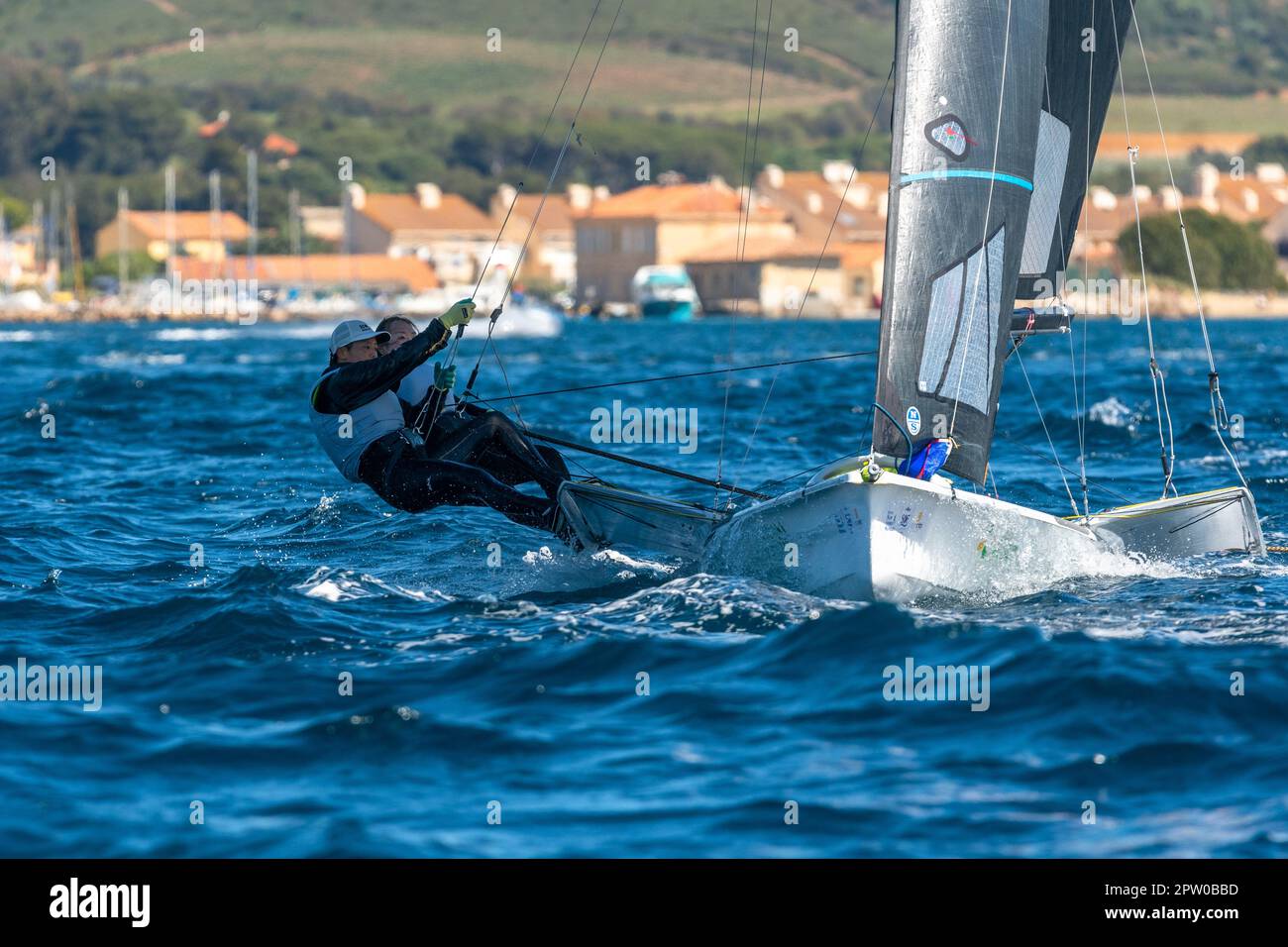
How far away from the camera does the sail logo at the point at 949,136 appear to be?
941 cm

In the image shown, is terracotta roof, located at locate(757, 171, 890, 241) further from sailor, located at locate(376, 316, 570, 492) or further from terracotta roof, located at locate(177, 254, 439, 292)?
sailor, located at locate(376, 316, 570, 492)

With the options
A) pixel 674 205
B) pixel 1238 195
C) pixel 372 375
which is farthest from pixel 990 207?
pixel 1238 195

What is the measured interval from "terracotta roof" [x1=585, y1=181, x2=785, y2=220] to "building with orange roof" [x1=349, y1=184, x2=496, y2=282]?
1135cm

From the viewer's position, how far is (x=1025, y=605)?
9.33 meters

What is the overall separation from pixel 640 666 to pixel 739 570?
164cm

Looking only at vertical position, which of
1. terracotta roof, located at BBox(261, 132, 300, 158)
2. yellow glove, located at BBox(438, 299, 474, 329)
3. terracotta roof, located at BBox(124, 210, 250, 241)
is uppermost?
terracotta roof, located at BBox(261, 132, 300, 158)

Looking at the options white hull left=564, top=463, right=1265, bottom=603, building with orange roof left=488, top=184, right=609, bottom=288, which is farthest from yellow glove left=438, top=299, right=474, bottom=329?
building with orange roof left=488, top=184, right=609, bottom=288

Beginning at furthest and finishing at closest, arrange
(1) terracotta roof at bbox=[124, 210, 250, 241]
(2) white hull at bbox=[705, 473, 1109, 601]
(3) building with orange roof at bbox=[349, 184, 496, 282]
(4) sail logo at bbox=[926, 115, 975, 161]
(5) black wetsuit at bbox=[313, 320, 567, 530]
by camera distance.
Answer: (3) building with orange roof at bbox=[349, 184, 496, 282], (1) terracotta roof at bbox=[124, 210, 250, 241], (5) black wetsuit at bbox=[313, 320, 567, 530], (4) sail logo at bbox=[926, 115, 975, 161], (2) white hull at bbox=[705, 473, 1109, 601]

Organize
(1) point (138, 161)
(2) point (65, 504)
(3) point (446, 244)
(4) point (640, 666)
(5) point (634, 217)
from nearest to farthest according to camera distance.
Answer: (4) point (640, 666), (2) point (65, 504), (5) point (634, 217), (3) point (446, 244), (1) point (138, 161)

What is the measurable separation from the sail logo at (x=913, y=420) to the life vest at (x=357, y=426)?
3.08 meters

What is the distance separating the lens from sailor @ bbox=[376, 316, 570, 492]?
10.9 m

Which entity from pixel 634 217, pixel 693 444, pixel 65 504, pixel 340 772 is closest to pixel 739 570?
pixel 340 772

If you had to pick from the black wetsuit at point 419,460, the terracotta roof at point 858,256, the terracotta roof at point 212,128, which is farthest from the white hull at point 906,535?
the terracotta roof at point 212,128

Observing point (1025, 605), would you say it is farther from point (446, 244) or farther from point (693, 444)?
point (446, 244)
